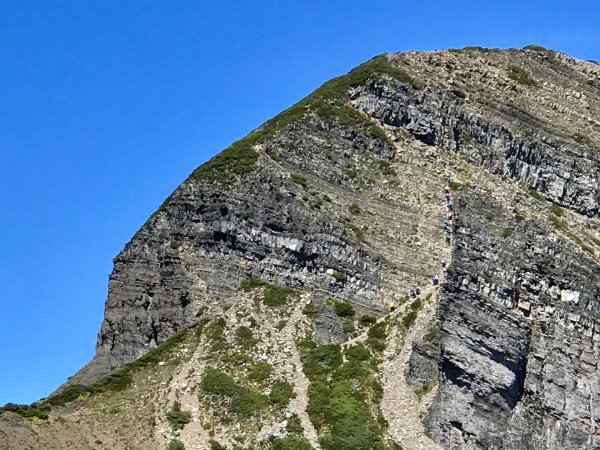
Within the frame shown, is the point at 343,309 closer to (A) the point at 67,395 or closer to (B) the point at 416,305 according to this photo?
(B) the point at 416,305

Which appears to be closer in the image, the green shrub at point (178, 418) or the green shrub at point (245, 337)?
the green shrub at point (178, 418)

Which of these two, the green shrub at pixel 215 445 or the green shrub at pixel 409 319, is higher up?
the green shrub at pixel 409 319

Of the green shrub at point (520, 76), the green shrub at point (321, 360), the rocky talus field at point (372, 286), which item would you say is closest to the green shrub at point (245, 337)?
the rocky talus field at point (372, 286)

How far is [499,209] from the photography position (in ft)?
362

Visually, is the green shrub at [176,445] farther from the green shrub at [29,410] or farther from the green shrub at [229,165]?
the green shrub at [229,165]

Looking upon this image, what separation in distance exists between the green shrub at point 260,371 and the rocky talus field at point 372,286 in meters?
0.15

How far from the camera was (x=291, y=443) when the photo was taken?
8819 cm

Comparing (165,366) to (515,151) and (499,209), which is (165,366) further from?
(515,151)

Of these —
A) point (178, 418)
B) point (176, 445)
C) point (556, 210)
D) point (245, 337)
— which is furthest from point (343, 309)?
point (556, 210)

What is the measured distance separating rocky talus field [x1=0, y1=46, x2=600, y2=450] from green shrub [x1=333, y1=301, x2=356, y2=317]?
166mm

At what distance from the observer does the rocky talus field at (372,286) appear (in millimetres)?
91438

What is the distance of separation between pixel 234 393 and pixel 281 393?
3.41 metres

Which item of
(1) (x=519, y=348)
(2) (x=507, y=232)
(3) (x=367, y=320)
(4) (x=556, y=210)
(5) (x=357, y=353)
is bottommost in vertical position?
(1) (x=519, y=348)

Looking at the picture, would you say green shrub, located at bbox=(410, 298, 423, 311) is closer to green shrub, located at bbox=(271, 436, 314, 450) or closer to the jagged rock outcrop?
the jagged rock outcrop
